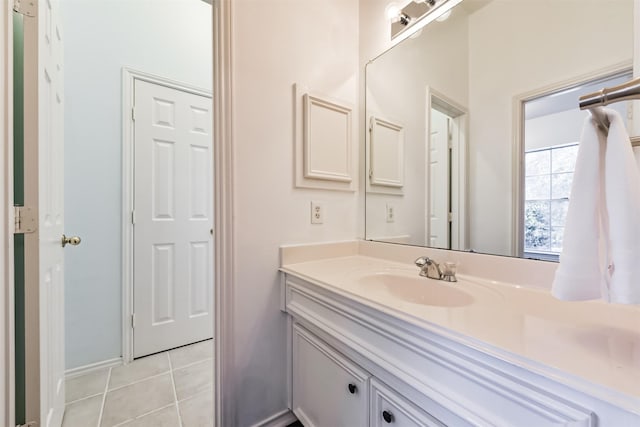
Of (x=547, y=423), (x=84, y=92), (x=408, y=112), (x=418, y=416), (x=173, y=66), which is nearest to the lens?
(x=547, y=423)

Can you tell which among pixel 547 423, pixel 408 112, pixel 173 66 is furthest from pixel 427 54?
pixel 173 66

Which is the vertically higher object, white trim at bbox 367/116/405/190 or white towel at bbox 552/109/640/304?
white trim at bbox 367/116/405/190

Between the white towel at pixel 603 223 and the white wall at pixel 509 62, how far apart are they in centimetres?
53

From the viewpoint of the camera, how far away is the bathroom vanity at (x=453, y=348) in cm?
43

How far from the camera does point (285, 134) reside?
1.22 m

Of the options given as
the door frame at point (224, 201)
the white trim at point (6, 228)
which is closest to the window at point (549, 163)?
the door frame at point (224, 201)

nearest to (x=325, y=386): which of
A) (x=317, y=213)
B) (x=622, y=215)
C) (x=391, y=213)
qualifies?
(x=317, y=213)

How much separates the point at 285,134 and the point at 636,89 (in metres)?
1.04

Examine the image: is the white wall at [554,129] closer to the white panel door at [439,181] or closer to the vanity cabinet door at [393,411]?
the white panel door at [439,181]

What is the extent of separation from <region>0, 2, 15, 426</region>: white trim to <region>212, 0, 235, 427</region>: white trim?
0.57 m

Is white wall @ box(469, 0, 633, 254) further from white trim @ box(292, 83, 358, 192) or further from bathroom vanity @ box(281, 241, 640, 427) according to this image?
white trim @ box(292, 83, 358, 192)

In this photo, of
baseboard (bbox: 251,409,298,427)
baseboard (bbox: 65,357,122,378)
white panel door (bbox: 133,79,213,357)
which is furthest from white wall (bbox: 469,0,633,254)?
baseboard (bbox: 65,357,122,378)

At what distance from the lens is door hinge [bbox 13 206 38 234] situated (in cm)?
83

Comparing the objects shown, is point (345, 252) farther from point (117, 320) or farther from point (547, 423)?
point (117, 320)
